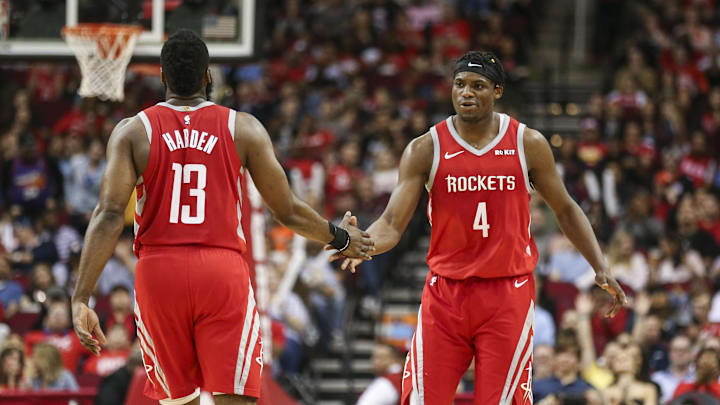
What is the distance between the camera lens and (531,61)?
20016 mm

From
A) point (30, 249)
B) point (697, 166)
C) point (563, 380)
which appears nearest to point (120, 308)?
point (30, 249)

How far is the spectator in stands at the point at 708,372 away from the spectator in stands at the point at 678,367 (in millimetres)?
994

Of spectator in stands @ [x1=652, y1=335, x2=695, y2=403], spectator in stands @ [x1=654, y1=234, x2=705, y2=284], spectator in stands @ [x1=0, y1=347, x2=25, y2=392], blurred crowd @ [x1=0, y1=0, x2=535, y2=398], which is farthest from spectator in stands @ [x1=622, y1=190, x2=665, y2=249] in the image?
spectator in stands @ [x1=0, y1=347, x2=25, y2=392]

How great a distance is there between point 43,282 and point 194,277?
23.8ft

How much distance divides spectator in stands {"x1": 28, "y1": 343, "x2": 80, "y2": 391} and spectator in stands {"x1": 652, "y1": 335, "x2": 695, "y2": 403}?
5472 mm

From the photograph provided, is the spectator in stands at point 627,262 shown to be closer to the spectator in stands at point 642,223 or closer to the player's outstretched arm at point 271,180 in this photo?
the spectator in stands at point 642,223

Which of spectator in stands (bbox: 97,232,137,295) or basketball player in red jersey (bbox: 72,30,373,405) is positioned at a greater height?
basketball player in red jersey (bbox: 72,30,373,405)

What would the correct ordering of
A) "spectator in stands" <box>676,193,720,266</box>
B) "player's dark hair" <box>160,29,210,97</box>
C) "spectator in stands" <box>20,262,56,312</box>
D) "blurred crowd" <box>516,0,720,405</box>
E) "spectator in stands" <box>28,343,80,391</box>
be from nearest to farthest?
"player's dark hair" <box>160,29,210,97</box>, "blurred crowd" <box>516,0,720,405</box>, "spectator in stands" <box>28,343,80,391</box>, "spectator in stands" <box>20,262,56,312</box>, "spectator in stands" <box>676,193,720,266</box>

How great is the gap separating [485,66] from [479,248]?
1.03m

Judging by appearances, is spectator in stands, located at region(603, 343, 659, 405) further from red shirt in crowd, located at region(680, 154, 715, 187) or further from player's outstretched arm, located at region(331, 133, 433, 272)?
red shirt in crowd, located at region(680, 154, 715, 187)

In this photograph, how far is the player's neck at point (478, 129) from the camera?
6.44 meters

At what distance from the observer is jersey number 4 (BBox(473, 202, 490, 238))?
632 centimetres

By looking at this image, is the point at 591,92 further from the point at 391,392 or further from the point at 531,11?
the point at 391,392

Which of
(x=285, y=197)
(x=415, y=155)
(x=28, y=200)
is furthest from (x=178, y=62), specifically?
(x=28, y=200)
